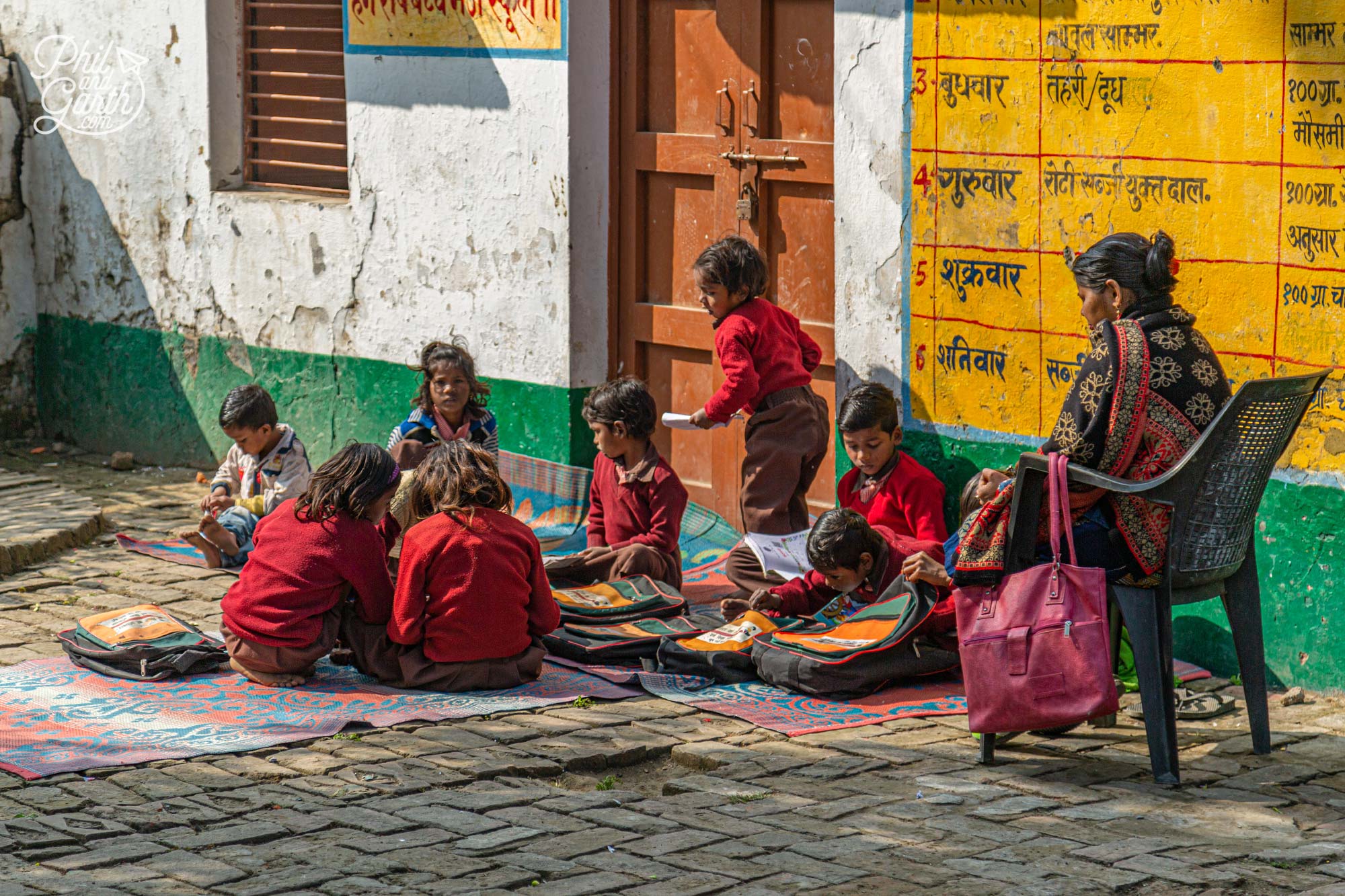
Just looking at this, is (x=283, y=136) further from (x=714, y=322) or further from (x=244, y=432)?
(x=714, y=322)

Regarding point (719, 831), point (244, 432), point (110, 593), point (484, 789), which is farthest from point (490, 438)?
point (719, 831)

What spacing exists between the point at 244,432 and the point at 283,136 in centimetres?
279

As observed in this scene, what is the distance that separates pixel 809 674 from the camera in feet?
19.1

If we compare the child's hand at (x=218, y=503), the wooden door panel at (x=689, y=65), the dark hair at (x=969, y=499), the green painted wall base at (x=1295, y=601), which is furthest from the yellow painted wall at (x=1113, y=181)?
the child's hand at (x=218, y=503)

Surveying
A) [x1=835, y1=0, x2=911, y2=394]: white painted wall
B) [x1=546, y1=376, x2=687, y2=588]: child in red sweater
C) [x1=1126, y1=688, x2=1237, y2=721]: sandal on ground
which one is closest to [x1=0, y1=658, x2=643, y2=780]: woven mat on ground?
Result: [x1=546, y1=376, x2=687, y2=588]: child in red sweater

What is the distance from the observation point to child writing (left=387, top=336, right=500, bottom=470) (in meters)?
7.57

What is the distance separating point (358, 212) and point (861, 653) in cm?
441

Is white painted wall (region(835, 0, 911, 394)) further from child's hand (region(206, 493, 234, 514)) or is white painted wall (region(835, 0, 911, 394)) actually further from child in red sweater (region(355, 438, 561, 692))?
child's hand (region(206, 493, 234, 514))

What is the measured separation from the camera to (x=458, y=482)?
5926mm

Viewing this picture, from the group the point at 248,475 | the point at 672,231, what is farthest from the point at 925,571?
the point at 248,475

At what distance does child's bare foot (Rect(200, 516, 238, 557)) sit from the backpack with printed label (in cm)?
214

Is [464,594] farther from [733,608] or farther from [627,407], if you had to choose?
[627,407]

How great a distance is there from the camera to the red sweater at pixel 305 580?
5.84m

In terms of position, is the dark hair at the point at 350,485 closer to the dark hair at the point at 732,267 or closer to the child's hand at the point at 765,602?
the child's hand at the point at 765,602
